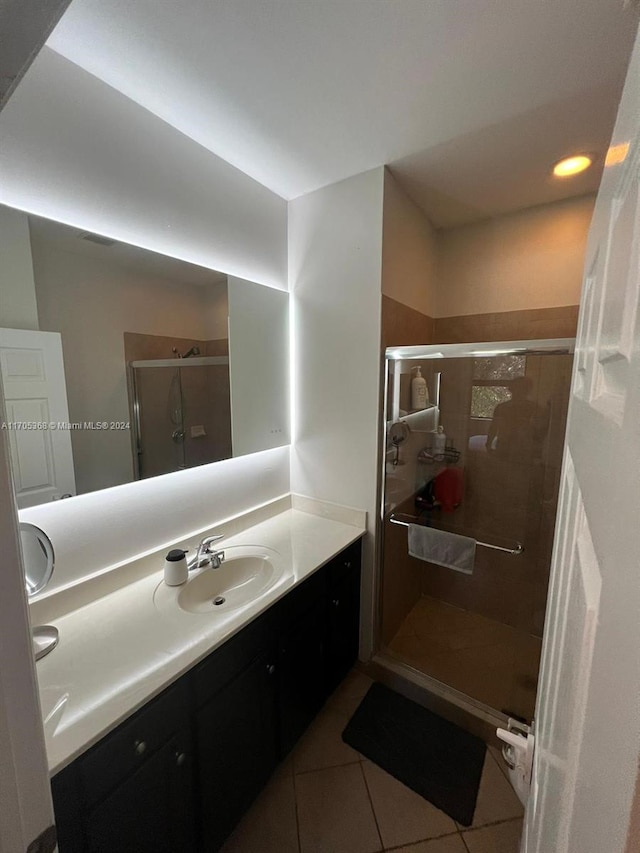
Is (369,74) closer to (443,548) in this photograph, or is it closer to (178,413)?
(178,413)

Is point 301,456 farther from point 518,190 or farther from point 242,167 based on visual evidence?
point 518,190

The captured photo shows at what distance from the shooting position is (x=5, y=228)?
2.99ft

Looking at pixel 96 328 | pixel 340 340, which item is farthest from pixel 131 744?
pixel 340 340

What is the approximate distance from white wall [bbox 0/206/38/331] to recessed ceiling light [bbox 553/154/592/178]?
82.5 inches

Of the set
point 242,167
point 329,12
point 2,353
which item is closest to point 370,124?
point 329,12

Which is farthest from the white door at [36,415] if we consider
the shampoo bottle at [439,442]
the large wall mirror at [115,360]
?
the shampoo bottle at [439,442]

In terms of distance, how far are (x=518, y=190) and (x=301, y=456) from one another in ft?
5.88

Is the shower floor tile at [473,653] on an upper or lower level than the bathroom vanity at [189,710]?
lower

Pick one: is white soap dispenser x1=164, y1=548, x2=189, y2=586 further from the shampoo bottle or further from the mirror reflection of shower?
the shampoo bottle

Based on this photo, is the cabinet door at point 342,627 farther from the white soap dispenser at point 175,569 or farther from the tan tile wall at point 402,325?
the tan tile wall at point 402,325

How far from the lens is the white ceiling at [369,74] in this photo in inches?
34.3

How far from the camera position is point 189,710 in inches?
35.4

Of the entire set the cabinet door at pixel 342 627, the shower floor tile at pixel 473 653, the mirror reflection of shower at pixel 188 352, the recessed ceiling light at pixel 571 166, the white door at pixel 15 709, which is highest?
the recessed ceiling light at pixel 571 166

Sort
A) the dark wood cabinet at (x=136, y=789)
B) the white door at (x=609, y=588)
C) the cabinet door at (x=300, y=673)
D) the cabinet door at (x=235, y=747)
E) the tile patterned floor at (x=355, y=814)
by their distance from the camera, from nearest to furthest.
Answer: the white door at (x=609, y=588) → the dark wood cabinet at (x=136, y=789) → the cabinet door at (x=235, y=747) → the tile patterned floor at (x=355, y=814) → the cabinet door at (x=300, y=673)
